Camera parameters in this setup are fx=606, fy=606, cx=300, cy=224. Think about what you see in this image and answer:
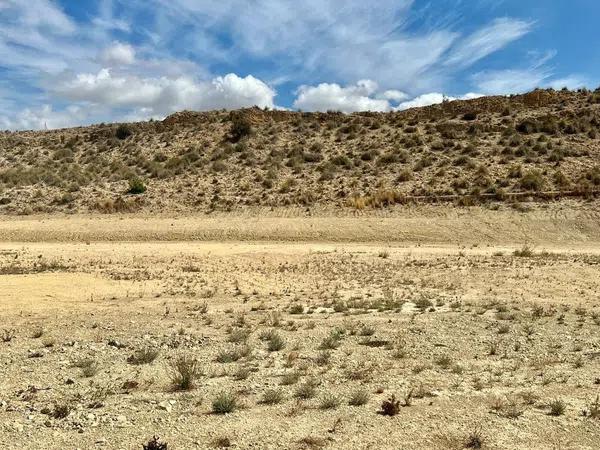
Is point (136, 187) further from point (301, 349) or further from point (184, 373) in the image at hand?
point (184, 373)

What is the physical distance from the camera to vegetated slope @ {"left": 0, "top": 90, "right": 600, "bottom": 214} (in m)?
34.8

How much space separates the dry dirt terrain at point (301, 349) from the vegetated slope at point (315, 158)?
11.9 m

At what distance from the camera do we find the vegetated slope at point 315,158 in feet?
114

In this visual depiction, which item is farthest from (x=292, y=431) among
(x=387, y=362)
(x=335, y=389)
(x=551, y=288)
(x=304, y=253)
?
(x=304, y=253)

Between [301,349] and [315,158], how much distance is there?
3238 cm

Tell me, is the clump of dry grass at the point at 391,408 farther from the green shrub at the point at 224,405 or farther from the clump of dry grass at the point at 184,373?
the clump of dry grass at the point at 184,373

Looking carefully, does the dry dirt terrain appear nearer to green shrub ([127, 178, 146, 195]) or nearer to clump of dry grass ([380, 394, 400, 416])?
clump of dry grass ([380, 394, 400, 416])

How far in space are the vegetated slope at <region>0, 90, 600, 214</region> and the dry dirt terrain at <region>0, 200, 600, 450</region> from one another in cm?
1193

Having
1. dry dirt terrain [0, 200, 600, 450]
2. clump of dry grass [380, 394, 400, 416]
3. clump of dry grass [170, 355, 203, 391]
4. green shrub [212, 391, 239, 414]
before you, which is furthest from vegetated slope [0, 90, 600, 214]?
green shrub [212, 391, 239, 414]

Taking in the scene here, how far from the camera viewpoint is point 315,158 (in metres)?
41.9

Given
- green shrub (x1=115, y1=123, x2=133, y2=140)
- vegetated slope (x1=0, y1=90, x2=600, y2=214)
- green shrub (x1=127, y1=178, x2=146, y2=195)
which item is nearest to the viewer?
vegetated slope (x1=0, y1=90, x2=600, y2=214)

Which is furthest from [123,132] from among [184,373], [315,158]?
[184,373]

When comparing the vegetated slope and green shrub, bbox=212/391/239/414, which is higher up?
the vegetated slope

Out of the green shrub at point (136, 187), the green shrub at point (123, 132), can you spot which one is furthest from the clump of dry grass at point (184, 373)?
the green shrub at point (123, 132)
